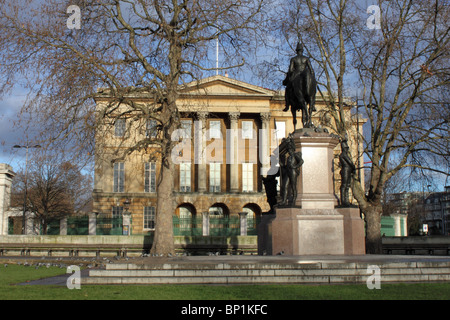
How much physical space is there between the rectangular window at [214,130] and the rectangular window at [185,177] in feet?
13.4

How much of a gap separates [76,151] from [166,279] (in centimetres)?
1147

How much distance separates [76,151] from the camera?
19.4 metres

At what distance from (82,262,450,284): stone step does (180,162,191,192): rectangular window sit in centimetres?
4696

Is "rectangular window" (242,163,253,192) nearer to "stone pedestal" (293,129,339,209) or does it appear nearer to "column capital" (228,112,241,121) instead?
"column capital" (228,112,241,121)

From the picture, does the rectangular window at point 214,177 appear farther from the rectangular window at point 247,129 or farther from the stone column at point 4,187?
the stone column at point 4,187

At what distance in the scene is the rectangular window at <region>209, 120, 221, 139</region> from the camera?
5581cm

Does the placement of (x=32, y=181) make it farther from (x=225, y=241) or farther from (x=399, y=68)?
(x=399, y=68)

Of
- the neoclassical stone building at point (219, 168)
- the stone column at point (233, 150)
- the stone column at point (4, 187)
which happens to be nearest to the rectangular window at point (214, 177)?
the neoclassical stone building at point (219, 168)

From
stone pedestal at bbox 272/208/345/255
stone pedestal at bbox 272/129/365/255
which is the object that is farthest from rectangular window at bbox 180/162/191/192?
stone pedestal at bbox 272/208/345/255

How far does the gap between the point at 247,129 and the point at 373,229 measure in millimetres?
35270

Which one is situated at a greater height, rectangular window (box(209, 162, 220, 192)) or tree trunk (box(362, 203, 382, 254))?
rectangular window (box(209, 162, 220, 192))

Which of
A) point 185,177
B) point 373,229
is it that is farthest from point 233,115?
point 373,229

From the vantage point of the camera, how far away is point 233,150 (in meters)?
54.7
